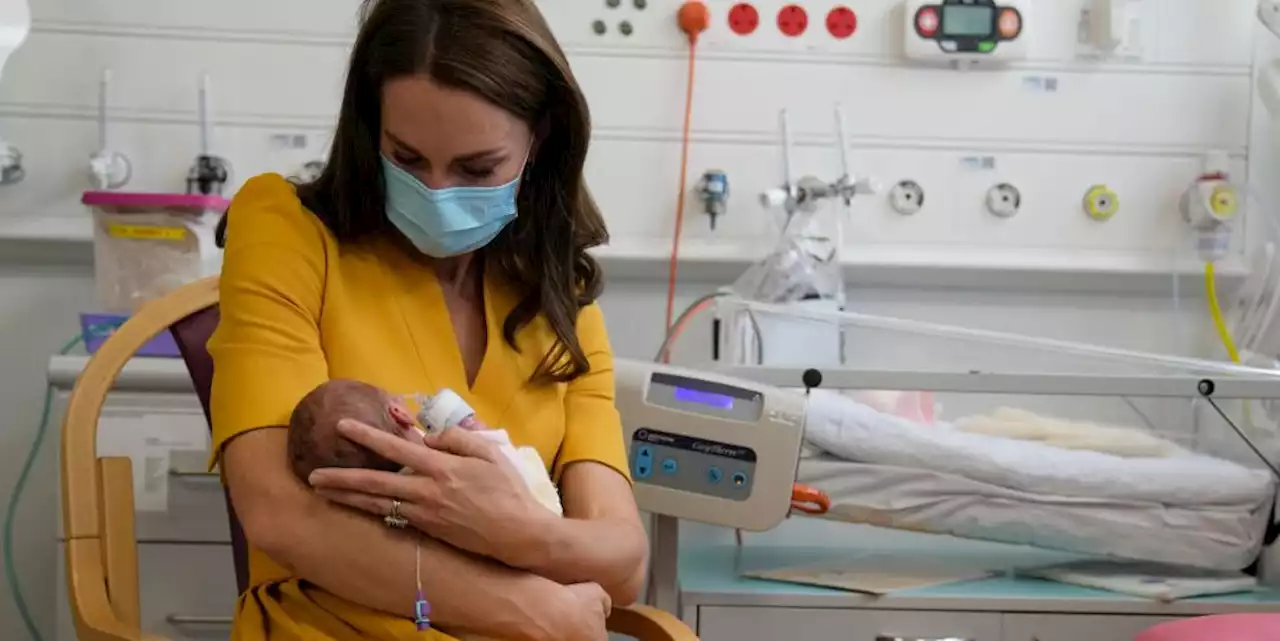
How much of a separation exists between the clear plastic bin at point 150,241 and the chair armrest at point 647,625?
1.03 m

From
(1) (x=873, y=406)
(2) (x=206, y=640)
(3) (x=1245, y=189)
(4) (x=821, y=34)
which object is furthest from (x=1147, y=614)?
(2) (x=206, y=640)

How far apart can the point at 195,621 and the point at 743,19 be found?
1553mm

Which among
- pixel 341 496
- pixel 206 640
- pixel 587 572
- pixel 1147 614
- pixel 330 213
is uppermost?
pixel 330 213

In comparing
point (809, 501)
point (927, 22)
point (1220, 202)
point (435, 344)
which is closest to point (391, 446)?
point (435, 344)

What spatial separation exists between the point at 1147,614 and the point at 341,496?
123cm

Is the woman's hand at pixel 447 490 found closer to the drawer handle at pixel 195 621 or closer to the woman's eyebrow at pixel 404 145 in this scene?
the woman's eyebrow at pixel 404 145

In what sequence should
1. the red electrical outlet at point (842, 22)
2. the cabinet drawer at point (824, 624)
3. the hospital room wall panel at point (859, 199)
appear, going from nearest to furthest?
the cabinet drawer at point (824, 624), the hospital room wall panel at point (859, 199), the red electrical outlet at point (842, 22)

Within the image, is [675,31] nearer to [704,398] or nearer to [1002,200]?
[1002,200]

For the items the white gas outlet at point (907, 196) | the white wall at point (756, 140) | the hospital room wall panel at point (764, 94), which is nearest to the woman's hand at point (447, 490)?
the white wall at point (756, 140)

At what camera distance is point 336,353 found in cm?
126

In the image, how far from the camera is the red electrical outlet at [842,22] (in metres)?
2.34

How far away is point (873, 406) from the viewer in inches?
72.3

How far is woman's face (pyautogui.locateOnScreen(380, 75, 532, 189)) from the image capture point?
3.91 feet

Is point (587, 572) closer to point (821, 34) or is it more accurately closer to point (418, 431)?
point (418, 431)
